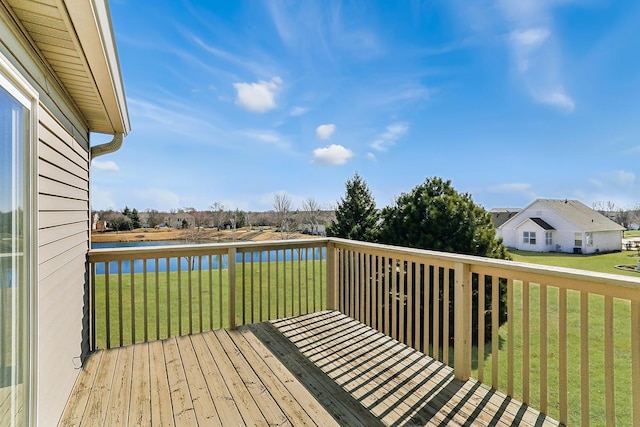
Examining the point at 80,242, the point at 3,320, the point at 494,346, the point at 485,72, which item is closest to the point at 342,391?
the point at 494,346

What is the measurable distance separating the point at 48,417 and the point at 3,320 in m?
1.05

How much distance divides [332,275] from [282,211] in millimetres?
8421

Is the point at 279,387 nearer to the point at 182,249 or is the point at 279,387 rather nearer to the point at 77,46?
the point at 182,249

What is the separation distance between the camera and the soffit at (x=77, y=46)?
1419 millimetres

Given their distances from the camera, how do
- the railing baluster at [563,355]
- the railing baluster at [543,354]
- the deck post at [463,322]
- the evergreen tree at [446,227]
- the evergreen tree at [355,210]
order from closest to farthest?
the railing baluster at [563,355] → the railing baluster at [543,354] → the deck post at [463,322] → the evergreen tree at [446,227] → the evergreen tree at [355,210]

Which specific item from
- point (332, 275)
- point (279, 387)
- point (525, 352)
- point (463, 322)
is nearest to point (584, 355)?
point (525, 352)

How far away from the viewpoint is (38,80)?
178 centimetres

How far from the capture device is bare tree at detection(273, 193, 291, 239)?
1087cm

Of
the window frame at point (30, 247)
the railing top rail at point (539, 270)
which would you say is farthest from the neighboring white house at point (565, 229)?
the window frame at point (30, 247)

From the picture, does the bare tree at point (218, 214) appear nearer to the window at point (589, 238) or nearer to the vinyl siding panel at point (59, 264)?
the vinyl siding panel at point (59, 264)

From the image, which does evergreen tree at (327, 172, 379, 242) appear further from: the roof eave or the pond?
the roof eave

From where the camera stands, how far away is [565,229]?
21859mm

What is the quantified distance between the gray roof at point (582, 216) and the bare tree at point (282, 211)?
2001 centimetres

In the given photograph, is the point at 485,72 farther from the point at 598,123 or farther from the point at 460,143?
the point at 598,123
